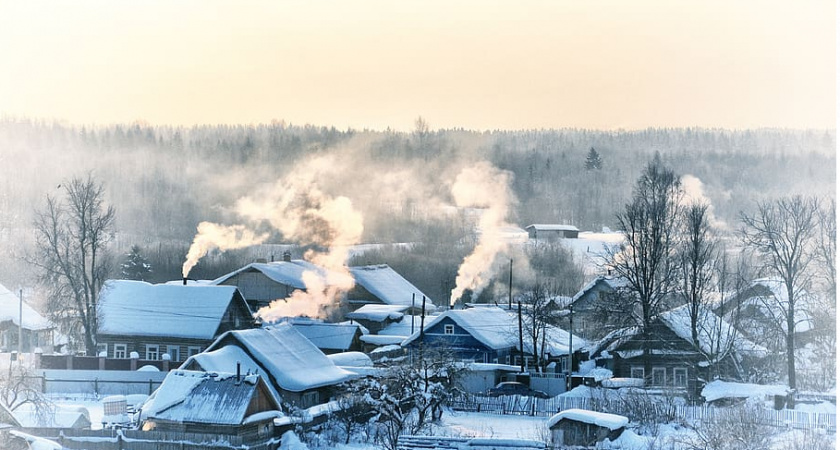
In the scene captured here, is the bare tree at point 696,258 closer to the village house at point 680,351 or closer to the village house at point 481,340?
the village house at point 680,351

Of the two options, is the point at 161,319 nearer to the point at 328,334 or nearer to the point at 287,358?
the point at 328,334

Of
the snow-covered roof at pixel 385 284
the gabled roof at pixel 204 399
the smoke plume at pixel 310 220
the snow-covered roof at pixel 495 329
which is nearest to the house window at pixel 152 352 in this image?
the smoke plume at pixel 310 220

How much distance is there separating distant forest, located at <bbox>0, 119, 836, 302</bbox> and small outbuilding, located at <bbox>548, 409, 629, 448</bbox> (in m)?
6.23

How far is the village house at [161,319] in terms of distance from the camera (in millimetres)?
17188

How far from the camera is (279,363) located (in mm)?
13336

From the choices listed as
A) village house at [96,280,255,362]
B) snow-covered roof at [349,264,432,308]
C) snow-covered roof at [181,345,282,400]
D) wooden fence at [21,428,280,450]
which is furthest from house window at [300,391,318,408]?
snow-covered roof at [349,264,432,308]

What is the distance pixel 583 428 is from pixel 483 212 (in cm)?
1107

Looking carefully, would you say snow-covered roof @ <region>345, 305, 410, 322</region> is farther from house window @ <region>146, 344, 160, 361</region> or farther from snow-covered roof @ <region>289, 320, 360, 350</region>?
house window @ <region>146, 344, 160, 361</region>

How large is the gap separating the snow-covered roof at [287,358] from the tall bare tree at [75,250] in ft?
15.8

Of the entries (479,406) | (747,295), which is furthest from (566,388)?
(747,295)

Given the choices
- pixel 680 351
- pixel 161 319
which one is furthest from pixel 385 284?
pixel 680 351

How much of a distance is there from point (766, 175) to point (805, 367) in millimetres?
3452

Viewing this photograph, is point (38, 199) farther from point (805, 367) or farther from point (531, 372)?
point (805, 367)

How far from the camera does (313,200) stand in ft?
67.0
